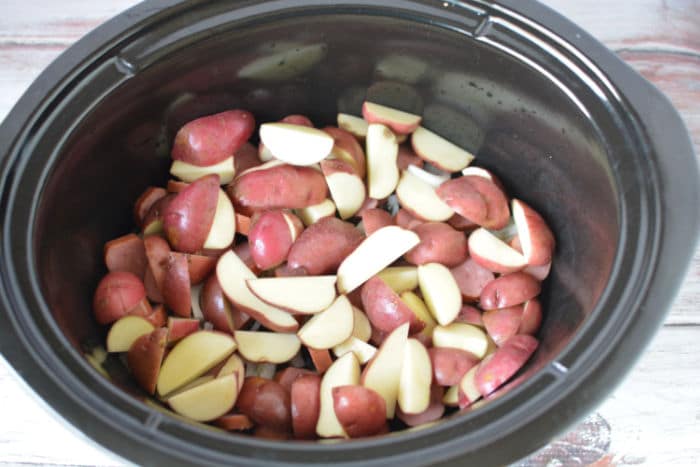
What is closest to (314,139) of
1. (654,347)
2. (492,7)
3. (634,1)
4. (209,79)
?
(209,79)

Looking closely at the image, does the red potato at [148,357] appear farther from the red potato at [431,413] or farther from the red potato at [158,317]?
the red potato at [431,413]

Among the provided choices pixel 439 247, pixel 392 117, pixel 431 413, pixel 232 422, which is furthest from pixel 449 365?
pixel 392 117

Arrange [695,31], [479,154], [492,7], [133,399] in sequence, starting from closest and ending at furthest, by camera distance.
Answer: [133,399]
[492,7]
[479,154]
[695,31]

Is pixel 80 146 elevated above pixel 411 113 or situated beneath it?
situated beneath

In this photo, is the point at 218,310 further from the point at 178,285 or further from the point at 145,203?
the point at 145,203

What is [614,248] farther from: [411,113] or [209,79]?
[209,79]

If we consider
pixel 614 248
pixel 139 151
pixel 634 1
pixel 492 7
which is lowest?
pixel 139 151

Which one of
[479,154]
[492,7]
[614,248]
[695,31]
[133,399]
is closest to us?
[133,399]
